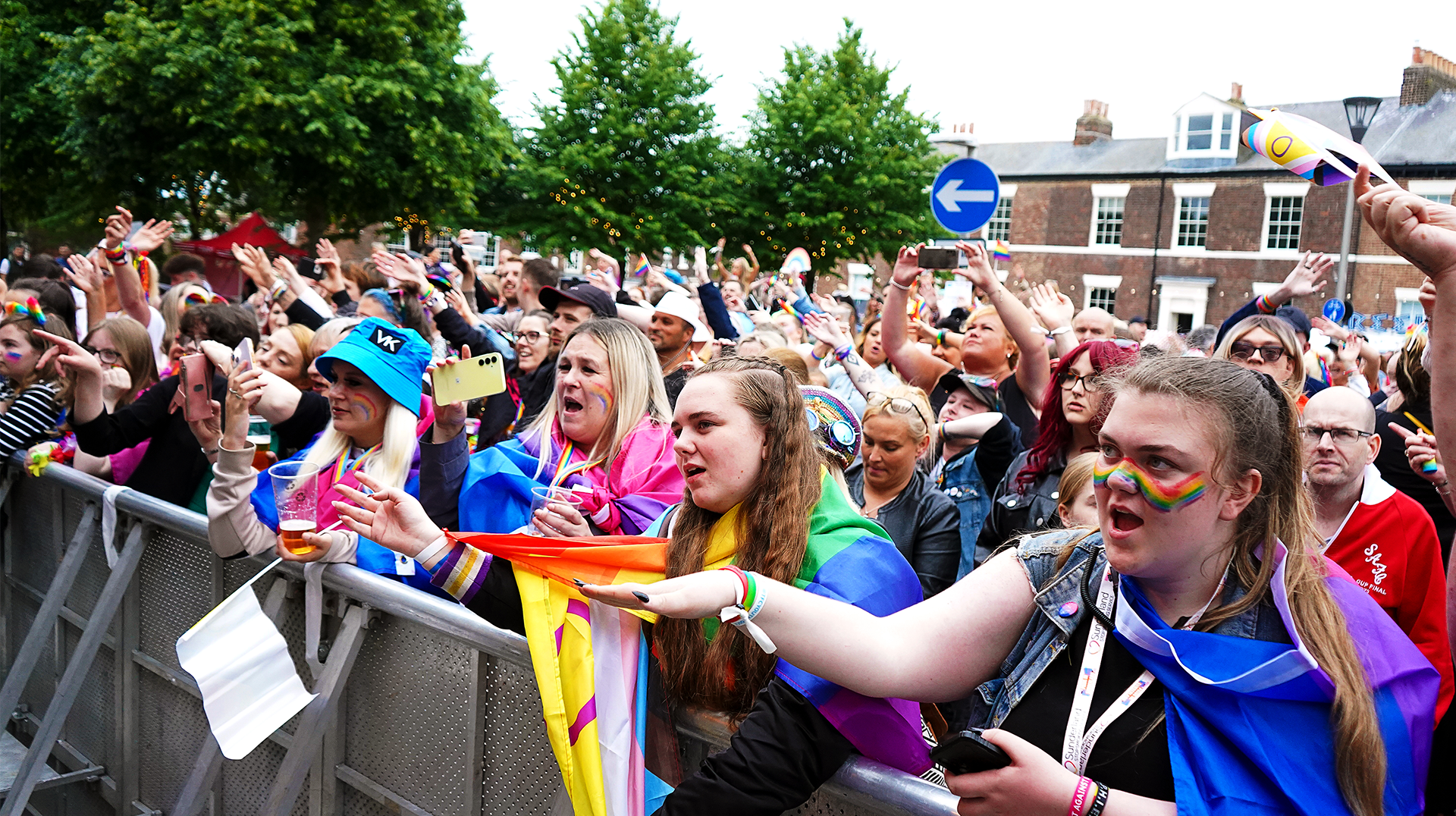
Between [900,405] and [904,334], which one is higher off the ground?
[904,334]

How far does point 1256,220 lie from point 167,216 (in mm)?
29342

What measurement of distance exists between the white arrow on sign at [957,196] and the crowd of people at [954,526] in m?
3.12

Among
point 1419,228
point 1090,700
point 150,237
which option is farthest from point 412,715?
point 150,237

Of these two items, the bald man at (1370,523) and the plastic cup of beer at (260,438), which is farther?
the plastic cup of beer at (260,438)

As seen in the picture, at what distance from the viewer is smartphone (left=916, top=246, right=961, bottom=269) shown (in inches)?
215

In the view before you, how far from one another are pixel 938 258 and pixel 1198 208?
31213 mm

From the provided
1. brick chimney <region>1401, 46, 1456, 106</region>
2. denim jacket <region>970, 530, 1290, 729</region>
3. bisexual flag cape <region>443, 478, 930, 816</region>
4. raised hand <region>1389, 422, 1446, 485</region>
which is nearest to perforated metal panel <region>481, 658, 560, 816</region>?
bisexual flag cape <region>443, 478, 930, 816</region>

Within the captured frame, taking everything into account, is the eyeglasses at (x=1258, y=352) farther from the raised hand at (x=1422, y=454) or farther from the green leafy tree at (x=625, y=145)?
the green leafy tree at (x=625, y=145)

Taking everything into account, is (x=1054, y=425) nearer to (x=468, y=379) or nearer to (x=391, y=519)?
(x=468, y=379)

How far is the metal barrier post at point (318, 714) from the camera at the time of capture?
10.1ft

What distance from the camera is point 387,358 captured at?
349 centimetres

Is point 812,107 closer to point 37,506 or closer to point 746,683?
point 37,506

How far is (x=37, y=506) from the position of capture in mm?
4816

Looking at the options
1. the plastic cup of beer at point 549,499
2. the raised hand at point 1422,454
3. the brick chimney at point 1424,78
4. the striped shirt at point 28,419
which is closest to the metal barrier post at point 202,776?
the plastic cup of beer at point 549,499
